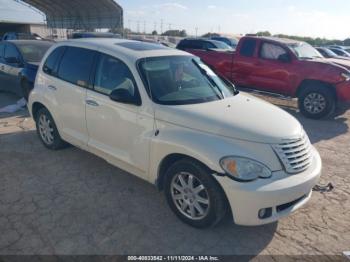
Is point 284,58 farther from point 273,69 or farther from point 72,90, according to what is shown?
point 72,90

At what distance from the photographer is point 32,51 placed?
841 cm

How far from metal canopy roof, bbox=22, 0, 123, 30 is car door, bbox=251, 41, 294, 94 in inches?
950

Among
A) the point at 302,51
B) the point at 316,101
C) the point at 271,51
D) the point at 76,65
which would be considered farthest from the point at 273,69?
the point at 76,65

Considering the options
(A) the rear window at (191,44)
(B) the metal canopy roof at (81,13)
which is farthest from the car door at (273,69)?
(B) the metal canopy roof at (81,13)

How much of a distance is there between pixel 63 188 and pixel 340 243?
3.32 metres

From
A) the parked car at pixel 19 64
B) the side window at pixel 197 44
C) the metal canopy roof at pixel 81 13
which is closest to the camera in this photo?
the parked car at pixel 19 64

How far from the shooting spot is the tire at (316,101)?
7832mm

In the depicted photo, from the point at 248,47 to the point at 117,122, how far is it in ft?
22.0

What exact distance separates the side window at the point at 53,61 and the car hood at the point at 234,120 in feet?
7.50

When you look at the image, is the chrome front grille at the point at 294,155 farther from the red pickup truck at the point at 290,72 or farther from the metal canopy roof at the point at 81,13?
the metal canopy roof at the point at 81,13

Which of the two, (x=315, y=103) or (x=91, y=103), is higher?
(x=91, y=103)

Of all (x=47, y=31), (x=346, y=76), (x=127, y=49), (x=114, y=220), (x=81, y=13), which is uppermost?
(x=81, y=13)

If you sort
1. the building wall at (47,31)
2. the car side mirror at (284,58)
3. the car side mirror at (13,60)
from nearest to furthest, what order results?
the car side mirror at (13,60) → the car side mirror at (284,58) → the building wall at (47,31)

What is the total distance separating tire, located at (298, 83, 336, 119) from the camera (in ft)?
25.7
